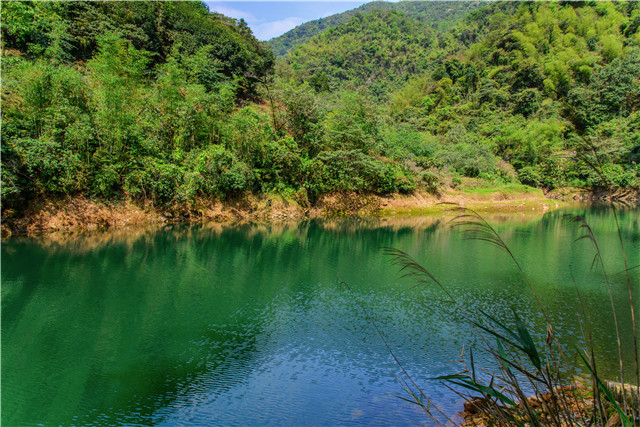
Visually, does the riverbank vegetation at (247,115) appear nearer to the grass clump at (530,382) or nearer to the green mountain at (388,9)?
the grass clump at (530,382)

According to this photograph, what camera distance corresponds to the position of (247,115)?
26188 millimetres

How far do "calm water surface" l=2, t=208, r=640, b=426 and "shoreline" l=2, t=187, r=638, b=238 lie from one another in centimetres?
215

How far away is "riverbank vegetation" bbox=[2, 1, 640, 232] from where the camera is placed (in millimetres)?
19203

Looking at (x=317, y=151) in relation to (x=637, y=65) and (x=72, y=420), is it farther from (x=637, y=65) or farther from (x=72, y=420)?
(x=637, y=65)

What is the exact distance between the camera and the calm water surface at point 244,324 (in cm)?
600

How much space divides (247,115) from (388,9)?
456 feet

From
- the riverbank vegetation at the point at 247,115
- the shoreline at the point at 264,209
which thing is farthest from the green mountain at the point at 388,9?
the shoreline at the point at 264,209

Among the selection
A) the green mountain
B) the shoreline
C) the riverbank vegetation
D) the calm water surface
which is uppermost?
the green mountain

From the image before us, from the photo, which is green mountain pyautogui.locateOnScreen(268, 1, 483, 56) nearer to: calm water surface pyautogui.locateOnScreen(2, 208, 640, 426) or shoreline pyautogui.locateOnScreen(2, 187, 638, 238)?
shoreline pyautogui.locateOnScreen(2, 187, 638, 238)

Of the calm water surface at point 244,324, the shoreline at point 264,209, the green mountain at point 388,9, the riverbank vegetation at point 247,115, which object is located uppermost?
the green mountain at point 388,9

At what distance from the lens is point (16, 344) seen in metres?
7.81

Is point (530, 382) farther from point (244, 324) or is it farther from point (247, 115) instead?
point (247, 115)

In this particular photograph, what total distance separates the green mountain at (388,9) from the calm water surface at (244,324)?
119238mm

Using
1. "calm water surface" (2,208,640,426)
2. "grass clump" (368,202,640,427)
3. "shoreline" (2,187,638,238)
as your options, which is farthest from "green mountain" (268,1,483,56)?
"grass clump" (368,202,640,427)
